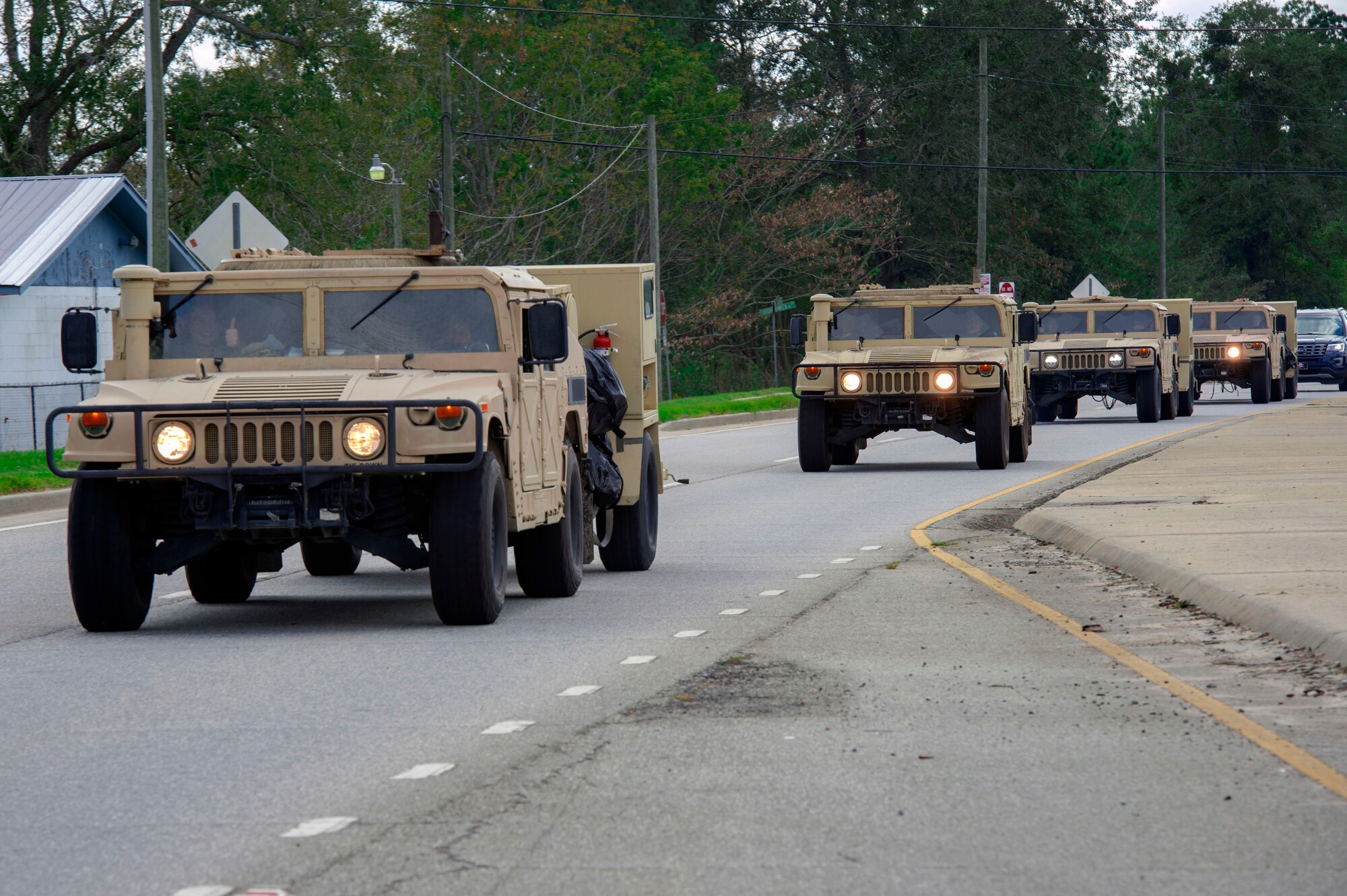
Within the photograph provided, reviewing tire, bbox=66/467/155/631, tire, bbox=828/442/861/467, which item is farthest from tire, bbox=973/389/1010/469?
tire, bbox=66/467/155/631

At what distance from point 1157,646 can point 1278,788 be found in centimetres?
316

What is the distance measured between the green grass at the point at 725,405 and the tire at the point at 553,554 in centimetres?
2356

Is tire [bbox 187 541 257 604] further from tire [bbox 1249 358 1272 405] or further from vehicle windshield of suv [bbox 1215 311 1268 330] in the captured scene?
vehicle windshield of suv [bbox 1215 311 1268 330]

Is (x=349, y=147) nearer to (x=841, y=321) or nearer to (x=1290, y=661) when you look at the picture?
(x=841, y=321)

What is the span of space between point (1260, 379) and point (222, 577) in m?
33.9

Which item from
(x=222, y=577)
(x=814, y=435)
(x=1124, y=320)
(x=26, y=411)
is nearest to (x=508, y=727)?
(x=222, y=577)

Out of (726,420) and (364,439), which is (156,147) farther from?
(726,420)

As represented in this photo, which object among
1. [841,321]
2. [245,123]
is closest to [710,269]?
[245,123]

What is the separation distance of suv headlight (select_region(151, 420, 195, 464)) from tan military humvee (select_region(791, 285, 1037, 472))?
13.6 metres

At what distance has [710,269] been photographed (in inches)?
2219

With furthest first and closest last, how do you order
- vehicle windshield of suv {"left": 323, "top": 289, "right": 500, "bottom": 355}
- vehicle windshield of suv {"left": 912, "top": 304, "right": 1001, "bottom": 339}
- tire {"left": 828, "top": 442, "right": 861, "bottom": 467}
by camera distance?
1. tire {"left": 828, "top": 442, "right": 861, "bottom": 467}
2. vehicle windshield of suv {"left": 912, "top": 304, "right": 1001, "bottom": 339}
3. vehicle windshield of suv {"left": 323, "top": 289, "right": 500, "bottom": 355}

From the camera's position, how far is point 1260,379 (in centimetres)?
4194

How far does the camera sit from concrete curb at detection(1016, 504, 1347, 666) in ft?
29.1

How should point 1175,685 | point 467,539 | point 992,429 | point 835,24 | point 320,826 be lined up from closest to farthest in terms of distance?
point 320,826 → point 1175,685 → point 467,539 → point 992,429 → point 835,24
